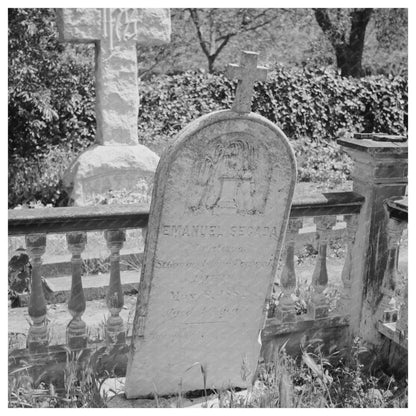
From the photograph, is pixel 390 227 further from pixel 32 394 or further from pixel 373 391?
pixel 32 394

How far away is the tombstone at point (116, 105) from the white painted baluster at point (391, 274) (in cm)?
363

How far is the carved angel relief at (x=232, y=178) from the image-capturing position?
2.99 meters

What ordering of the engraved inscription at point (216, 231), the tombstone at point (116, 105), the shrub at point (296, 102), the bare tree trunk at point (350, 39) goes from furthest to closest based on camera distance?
1. the bare tree trunk at point (350, 39)
2. the shrub at point (296, 102)
3. the tombstone at point (116, 105)
4. the engraved inscription at point (216, 231)

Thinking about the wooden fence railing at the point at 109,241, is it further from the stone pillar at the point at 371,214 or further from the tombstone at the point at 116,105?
the tombstone at the point at 116,105

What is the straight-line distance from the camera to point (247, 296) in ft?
11.2

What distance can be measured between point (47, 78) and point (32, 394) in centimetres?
649

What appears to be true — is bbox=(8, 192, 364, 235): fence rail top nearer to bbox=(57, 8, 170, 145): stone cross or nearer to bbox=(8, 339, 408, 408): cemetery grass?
bbox=(8, 339, 408, 408): cemetery grass

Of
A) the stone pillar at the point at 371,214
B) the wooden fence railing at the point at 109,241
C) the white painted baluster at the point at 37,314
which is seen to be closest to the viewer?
the wooden fence railing at the point at 109,241

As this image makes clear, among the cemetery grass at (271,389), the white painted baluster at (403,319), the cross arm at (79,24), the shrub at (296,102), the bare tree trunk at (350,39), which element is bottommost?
the cemetery grass at (271,389)

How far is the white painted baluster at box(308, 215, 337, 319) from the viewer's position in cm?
389

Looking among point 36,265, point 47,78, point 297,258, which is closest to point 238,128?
point 36,265

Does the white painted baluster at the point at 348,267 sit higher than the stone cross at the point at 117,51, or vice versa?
the stone cross at the point at 117,51

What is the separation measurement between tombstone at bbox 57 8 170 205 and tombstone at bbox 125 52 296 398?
3.75 m

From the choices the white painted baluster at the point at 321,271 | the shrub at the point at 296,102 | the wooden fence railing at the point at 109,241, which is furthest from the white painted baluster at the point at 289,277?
the shrub at the point at 296,102
